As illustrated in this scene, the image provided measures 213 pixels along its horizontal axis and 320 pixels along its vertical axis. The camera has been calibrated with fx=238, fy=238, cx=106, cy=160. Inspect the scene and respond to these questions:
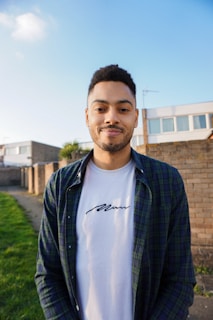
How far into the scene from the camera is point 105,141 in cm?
143

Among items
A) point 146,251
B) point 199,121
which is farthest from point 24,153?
point 146,251

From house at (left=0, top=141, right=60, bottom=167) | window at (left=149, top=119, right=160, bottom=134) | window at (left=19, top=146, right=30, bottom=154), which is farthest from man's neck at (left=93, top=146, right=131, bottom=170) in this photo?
window at (left=19, top=146, right=30, bottom=154)

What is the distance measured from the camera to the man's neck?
4.91 ft

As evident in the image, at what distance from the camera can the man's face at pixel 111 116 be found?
1415mm

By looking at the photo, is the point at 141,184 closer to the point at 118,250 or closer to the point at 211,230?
the point at 118,250

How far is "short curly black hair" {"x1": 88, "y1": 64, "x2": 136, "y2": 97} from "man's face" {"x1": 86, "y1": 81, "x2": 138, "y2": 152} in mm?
30

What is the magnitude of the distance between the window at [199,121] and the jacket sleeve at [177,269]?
28.6 m

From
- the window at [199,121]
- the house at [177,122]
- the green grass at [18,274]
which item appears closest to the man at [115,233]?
the green grass at [18,274]

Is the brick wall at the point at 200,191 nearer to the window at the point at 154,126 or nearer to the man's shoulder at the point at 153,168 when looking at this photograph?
the man's shoulder at the point at 153,168

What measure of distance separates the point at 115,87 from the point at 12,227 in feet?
23.9

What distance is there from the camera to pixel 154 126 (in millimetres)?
29281

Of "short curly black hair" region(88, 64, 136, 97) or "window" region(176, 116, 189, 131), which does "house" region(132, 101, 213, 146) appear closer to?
"window" region(176, 116, 189, 131)

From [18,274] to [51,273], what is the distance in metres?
3.24

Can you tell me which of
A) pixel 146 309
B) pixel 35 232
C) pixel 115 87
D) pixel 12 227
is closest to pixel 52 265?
pixel 146 309
